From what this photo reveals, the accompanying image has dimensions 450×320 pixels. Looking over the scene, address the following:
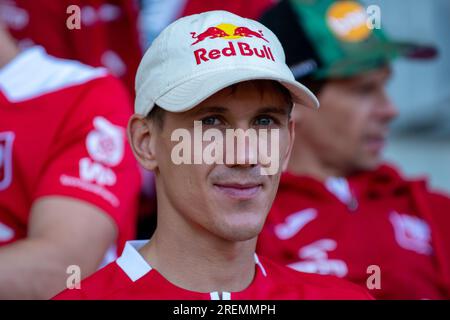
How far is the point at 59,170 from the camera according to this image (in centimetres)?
214

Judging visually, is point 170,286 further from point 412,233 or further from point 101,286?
point 412,233

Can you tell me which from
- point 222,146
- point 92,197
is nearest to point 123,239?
point 92,197

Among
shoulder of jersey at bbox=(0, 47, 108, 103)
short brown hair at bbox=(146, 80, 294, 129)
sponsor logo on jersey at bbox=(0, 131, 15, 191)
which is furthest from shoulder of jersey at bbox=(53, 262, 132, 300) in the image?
shoulder of jersey at bbox=(0, 47, 108, 103)

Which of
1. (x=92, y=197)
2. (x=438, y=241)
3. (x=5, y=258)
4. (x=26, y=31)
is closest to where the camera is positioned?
(x=5, y=258)

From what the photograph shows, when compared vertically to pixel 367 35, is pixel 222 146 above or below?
below

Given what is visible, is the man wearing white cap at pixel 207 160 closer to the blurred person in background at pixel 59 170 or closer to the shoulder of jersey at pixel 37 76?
the blurred person in background at pixel 59 170

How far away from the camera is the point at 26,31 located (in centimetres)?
285

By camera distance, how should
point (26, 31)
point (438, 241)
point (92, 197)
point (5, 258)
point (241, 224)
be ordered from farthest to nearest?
1. point (26, 31)
2. point (438, 241)
3. point (92, 197)
4. point (5, 258)
5. point (241, 224)

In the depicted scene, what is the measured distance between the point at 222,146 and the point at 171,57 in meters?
0.18

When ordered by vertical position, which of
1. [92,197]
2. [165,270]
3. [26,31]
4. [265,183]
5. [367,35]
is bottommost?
[165,270]

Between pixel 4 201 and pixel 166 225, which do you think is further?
pixel 4 201

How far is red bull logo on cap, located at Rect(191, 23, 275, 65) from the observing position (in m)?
1.56

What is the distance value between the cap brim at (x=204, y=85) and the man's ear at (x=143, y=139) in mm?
84

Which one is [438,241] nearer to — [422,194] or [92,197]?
[422,194]
